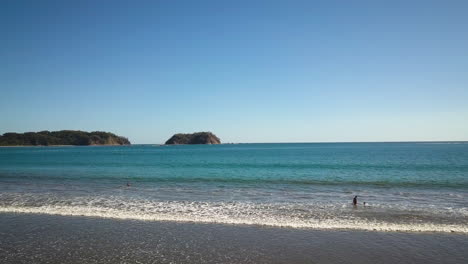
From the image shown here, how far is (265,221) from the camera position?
1545 centimetres

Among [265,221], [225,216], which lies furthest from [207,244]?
[225,216]

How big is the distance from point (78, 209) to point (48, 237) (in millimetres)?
5884

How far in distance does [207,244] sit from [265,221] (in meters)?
4.59

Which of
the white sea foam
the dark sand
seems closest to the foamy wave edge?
the white sea foam

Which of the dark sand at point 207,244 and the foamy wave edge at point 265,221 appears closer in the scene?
the dark sand at point 207,244

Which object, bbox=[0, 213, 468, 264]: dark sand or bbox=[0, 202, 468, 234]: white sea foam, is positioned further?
bbox=[0, 202, 468, 234]: white sea foam

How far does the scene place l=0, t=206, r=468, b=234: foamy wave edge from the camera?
1415 centimetres

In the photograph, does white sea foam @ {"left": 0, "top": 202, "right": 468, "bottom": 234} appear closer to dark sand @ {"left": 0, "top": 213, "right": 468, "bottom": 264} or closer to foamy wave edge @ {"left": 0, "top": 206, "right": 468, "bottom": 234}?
foamy wave edge @ {"left": 0, "top": 206, "right": 468, "bottom": 234}

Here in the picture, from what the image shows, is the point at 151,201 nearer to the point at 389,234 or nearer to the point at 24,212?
the point at 24,212

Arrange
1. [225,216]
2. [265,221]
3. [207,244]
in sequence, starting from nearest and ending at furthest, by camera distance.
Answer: [207,244] < [265,221] < [225,216]

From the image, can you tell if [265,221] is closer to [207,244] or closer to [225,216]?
[225,216]

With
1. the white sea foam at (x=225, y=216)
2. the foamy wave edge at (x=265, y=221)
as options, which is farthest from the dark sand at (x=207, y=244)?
the white sea foam at (x=225, y=216)

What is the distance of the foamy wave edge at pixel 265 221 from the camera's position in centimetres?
1415

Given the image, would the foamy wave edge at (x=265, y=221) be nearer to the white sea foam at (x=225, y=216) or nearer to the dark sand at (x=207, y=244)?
the white sea foam at (x=225, y=216)
